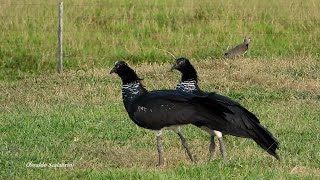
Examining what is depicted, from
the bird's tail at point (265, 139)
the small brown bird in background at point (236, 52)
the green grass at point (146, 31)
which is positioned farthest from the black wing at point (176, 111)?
the green grass at point (146, 31)

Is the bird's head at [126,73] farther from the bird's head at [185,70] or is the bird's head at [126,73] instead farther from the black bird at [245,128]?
the black bird at [245,128]

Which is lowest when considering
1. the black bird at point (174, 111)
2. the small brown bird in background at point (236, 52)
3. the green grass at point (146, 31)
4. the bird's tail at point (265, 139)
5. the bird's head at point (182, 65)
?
the green grass at point (146, 31)

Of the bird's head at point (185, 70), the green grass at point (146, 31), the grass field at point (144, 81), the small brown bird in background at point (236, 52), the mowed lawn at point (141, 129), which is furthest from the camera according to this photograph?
the green grass at point (146, 31)

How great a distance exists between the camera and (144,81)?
1277 cm

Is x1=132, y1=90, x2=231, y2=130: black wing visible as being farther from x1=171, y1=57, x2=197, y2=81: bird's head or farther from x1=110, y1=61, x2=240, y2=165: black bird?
x1=171, y1=57, x2=197, y2=81: bird's head

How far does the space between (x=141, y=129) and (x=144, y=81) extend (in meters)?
3.75

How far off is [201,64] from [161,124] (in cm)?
694

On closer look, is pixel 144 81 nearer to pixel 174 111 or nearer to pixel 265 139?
pixel 174 111

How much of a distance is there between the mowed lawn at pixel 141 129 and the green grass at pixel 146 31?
1310mm

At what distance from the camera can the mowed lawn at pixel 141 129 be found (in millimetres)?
6910

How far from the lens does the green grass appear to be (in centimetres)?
1543

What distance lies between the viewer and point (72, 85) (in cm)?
1237

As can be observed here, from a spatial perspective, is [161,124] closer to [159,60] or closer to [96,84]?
[96,84]

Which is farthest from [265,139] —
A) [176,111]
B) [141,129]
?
Result: [141,129]
